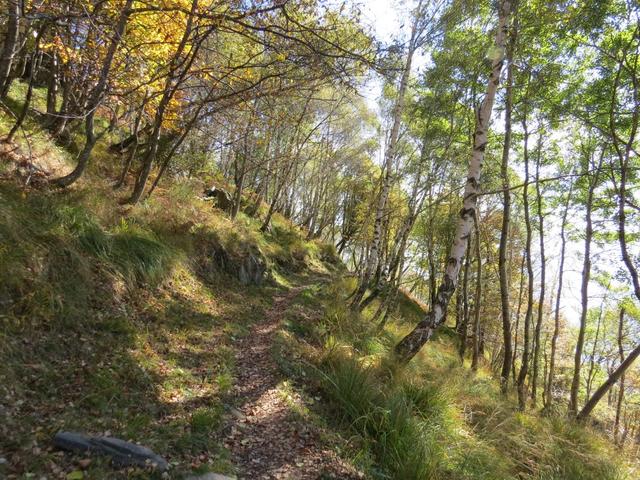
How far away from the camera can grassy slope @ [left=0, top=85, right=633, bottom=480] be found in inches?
121

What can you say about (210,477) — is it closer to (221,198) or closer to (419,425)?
(419,425)

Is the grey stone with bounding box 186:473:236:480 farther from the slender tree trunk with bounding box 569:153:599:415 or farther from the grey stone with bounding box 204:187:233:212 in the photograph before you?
the slender tree trunk with bounding box 569:153:599:415

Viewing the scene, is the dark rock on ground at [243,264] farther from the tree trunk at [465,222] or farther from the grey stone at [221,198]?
the tree trunk at [465,222]

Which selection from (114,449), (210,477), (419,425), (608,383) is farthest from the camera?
(608,383)

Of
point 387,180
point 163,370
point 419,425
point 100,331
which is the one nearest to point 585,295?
point 387,180

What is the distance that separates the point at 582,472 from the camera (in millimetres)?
4836

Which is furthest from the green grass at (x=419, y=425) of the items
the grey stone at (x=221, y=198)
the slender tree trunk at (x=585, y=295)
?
the grey stone at (x=221, y=198)

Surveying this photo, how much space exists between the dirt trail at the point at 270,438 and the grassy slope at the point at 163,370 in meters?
0.20

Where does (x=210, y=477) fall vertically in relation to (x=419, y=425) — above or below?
below

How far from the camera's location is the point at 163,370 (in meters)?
4.15

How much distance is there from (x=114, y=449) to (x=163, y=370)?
1.50 m

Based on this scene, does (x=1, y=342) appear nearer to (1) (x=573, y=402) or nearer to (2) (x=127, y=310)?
(2) (x=127, y=310)

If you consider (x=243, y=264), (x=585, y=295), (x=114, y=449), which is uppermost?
(x=585, y=295)

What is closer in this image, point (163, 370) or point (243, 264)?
point (163, 370)
